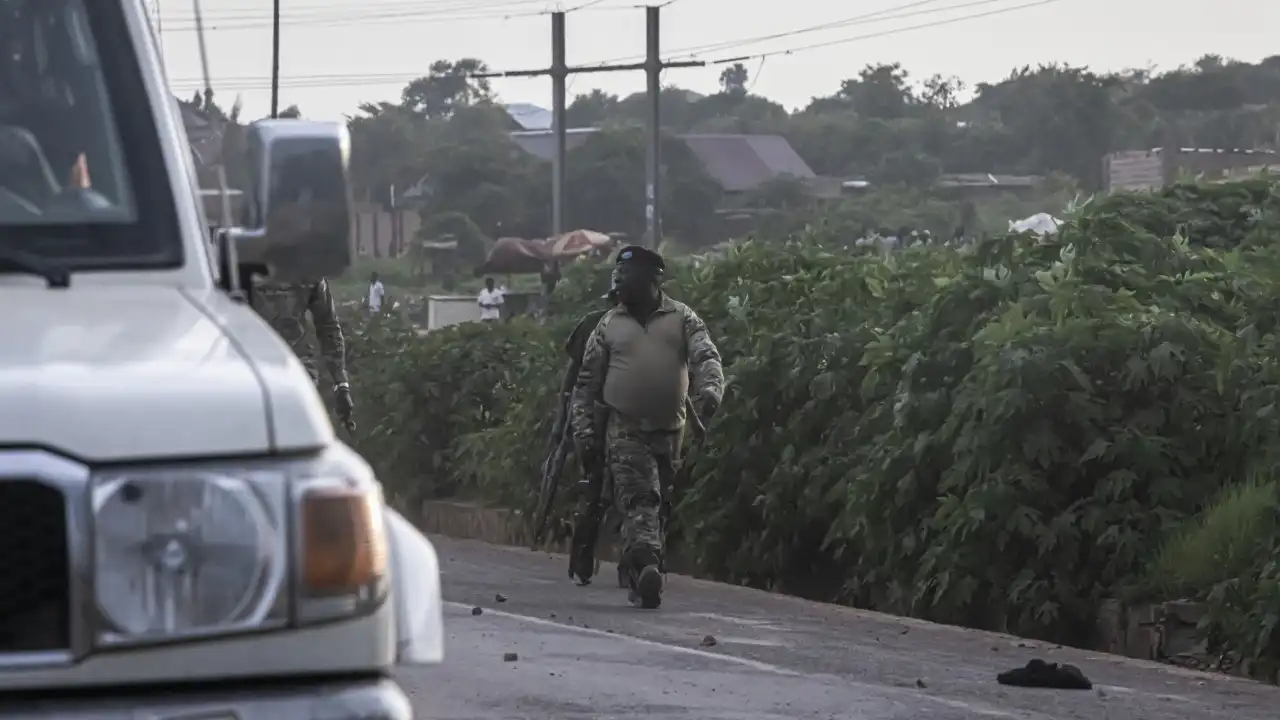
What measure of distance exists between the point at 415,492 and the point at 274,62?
1613 cm

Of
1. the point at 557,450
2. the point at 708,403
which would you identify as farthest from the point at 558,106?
the point at 708,403

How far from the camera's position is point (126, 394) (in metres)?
3.51

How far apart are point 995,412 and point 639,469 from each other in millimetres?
2208

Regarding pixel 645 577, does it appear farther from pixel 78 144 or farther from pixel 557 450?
pixel 78 144

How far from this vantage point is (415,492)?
2231 cm

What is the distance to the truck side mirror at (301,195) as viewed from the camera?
178 inches

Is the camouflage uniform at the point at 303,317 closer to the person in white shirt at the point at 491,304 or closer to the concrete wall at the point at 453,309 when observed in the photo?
the person in white shirt at the point at 491,304

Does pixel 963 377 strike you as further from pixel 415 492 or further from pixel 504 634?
pixel 415 492

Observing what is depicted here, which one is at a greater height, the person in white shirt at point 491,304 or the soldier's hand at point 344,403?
the soldier's hand at point 344,403

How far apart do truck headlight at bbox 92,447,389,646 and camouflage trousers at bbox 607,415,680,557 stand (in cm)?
1102

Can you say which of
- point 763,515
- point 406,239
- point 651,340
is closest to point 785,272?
point 763,515

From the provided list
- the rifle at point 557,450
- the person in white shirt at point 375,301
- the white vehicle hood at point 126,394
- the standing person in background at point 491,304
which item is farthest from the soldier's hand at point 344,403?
the standing person in background at point 491,304

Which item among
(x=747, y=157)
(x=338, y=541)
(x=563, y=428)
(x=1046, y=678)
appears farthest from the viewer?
(x=747, y=157)

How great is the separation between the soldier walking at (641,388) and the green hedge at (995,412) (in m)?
1.04
